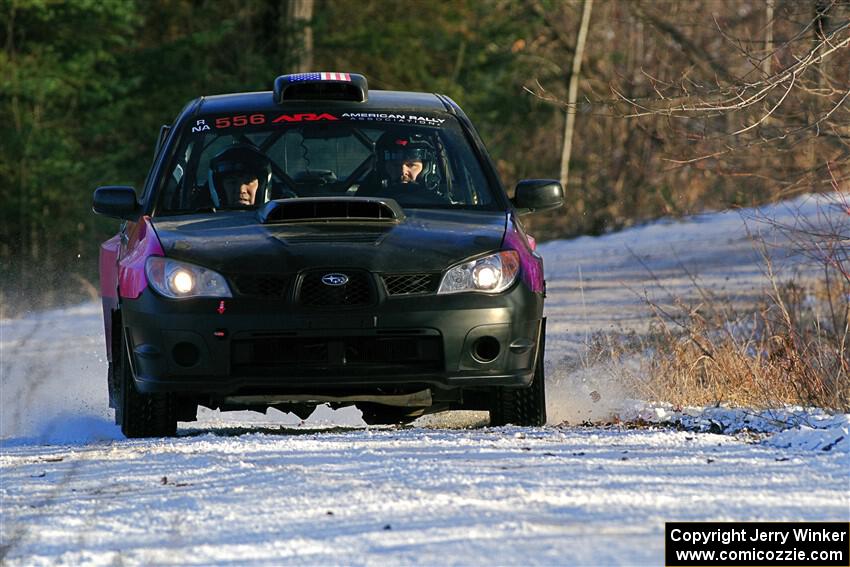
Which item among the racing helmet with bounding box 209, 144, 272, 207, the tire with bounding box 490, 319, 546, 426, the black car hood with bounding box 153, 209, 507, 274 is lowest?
the tire with bounding box 490, 319, 546, 426

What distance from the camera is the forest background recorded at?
97.4 ft

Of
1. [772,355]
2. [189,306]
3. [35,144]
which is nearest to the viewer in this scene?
[189,306]

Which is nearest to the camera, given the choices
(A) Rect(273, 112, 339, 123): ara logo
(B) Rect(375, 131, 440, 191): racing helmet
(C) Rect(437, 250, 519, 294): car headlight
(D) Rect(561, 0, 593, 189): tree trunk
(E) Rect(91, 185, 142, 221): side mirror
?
Result: (C) Rect(437, 250, 519, 294): car headlight

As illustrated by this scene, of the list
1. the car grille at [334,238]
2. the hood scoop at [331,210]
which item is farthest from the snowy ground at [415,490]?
the hood scoop at [331,210]

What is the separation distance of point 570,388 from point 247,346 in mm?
4050

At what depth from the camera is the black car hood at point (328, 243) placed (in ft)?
26.3

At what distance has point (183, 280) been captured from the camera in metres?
8.05

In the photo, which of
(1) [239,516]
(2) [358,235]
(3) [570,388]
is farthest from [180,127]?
(1) [239,516]

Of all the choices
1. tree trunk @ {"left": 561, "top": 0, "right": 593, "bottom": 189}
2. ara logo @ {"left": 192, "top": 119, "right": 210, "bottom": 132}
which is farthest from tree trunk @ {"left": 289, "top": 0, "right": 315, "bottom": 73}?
ara logo @ {"left": 192, "top": 119, "right": 210, "bottom": 132}

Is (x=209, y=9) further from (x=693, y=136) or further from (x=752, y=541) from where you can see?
(x=752, y=541)

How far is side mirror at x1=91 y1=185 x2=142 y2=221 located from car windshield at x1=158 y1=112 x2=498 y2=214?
0.16 metres

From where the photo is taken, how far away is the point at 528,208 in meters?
9.20

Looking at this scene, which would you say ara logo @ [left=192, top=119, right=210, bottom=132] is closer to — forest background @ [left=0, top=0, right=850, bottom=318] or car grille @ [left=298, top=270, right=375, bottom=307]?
car grille @ [left=298, top=270, right=375, bottom=307]

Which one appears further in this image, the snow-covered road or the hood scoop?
the hood scoop
